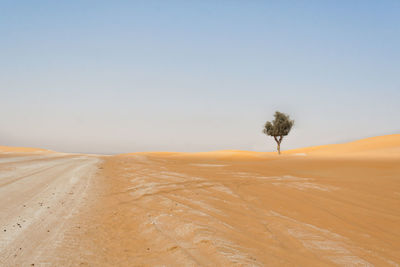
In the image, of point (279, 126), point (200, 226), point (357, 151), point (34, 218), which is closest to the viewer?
point (200, 226)

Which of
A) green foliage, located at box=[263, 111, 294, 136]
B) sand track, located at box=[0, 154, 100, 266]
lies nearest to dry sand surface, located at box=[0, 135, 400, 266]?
sand track, located at box=[0, 154, 100, 266]

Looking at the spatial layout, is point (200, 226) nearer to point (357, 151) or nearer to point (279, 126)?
point (357, 151)

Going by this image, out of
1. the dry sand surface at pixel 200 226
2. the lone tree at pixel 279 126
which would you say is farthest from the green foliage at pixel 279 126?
the dry sand surface at pixel 200 226

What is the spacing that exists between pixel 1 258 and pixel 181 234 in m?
2.65

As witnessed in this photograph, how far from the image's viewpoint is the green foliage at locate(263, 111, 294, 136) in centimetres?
5812

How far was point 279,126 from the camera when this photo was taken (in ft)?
190

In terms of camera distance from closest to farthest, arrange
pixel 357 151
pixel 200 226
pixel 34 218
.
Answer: pixel 200 226, pixel 34 218, pixel 357 151

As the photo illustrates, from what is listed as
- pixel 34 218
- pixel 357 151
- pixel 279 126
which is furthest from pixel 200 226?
pixel 279 126

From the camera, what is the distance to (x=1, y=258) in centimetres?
378

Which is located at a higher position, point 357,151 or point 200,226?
point 357,151

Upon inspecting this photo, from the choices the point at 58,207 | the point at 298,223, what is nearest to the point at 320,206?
the point at 298,223

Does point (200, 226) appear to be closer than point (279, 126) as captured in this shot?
Yes

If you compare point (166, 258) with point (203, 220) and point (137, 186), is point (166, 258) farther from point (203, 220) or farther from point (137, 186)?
point (137, 186)

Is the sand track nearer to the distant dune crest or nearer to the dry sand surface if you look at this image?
the dry sand surface
